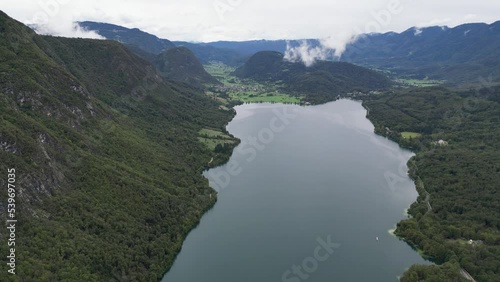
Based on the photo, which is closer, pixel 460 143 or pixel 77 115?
pixel 77 115

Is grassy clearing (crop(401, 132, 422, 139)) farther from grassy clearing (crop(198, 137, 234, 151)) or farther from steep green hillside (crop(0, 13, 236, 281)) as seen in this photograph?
steep green hillside (crop(0, 13, 236, 281))

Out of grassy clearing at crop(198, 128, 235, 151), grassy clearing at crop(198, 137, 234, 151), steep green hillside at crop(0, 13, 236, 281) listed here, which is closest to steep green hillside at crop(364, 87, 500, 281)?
steep green hillside at crop(0, 13, 236, 281)

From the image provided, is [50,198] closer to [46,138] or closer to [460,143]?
[46,138]

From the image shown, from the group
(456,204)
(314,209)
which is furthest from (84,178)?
(456,204)

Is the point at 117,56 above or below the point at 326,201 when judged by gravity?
above

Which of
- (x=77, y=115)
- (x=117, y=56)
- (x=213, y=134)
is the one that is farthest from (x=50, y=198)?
(x=117, y=56)

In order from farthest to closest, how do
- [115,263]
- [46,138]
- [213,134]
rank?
[213,134] → [46,138] → [115,263]

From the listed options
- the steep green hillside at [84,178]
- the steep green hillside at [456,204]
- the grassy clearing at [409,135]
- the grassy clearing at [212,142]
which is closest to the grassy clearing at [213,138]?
the grassy clearing at [212,142]

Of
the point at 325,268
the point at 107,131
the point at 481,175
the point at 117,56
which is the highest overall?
the point at 117,56
